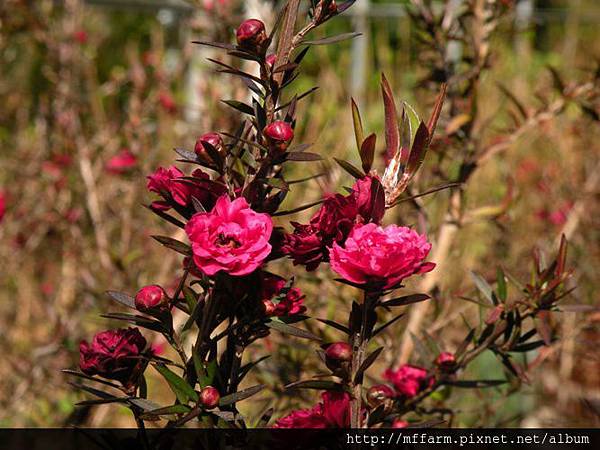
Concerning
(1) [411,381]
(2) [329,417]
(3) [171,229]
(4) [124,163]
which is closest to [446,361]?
(1) [411,381]

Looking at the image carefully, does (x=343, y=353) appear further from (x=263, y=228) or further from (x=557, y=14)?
(x=557, y=14)

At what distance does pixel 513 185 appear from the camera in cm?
155

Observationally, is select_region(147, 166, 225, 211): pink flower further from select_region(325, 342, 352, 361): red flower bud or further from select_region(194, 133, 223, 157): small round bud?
select_region(325, 342, 352, 361): red flower bud

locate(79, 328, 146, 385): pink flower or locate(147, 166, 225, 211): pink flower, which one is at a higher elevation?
locate(147, 166, 225, 211): pink flower

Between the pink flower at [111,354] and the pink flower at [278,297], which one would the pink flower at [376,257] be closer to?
the pink flower at [278,297]

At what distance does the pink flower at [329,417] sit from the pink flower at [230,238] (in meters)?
0.21

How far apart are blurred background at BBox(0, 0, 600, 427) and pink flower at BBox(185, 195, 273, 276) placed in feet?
2.59

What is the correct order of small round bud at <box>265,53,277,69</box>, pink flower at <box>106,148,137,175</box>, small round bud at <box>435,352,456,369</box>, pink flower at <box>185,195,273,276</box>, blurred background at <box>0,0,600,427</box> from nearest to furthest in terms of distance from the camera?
pink flower at <box>185,195,273,276</box>
small round bud at <box>265,53,277,69</box>
small round bud at <box>435,352,456,369</box>
blurred background at <box>0,0,600,427</box>
pink flower at <box>106,148,137,175</box>

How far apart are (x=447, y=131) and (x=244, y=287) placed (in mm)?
797

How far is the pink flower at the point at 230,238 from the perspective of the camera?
2.31ft

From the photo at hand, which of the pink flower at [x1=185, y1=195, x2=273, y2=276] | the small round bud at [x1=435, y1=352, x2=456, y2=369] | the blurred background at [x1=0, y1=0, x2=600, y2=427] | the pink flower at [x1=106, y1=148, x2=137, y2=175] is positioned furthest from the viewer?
the pink flower at [x1=106, y1=148, x2=137, y2=175]

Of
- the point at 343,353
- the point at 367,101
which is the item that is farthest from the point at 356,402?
the point at 367,101

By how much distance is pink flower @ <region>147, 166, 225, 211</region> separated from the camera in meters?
0.78

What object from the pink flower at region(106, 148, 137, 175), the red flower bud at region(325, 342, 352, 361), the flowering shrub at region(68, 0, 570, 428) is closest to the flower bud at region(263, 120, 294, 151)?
the flowering shrub at region(68, 0, 570, 428)
